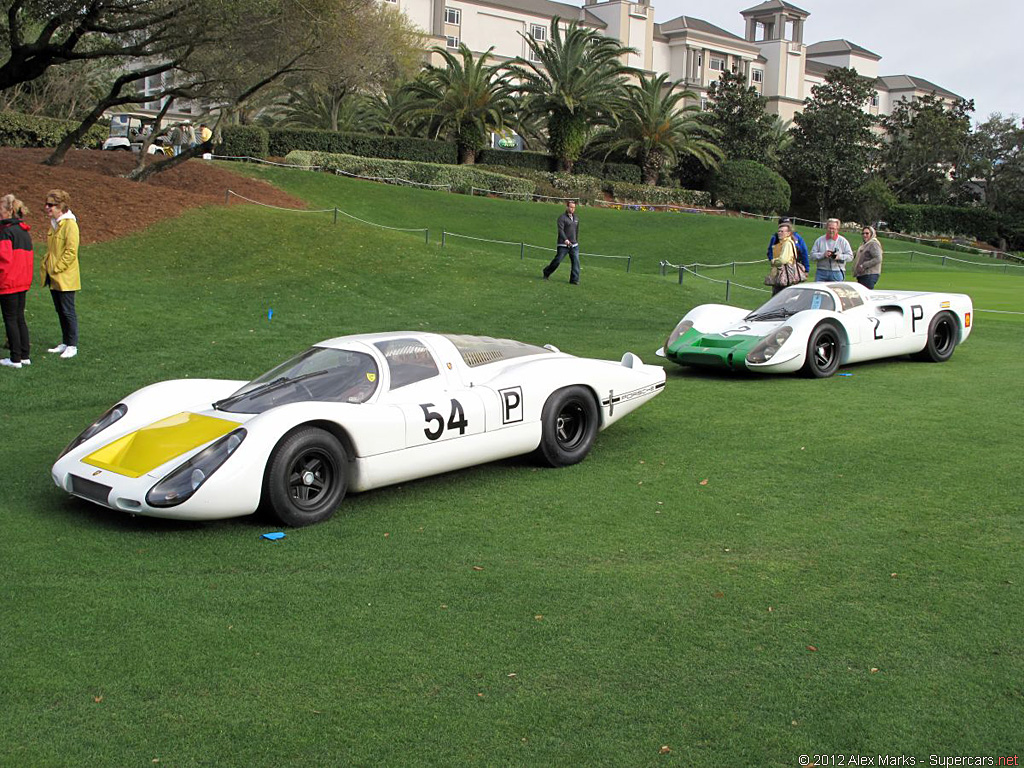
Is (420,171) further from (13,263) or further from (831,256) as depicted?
(13,263)

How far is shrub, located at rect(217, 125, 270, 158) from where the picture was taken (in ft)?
118

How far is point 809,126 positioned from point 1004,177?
47.5ft

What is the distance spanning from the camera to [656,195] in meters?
46.1

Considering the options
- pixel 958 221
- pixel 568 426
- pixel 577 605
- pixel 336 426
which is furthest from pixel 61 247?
pixel 958 221

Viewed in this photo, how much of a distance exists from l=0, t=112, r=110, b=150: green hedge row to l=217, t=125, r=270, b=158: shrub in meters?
5.12

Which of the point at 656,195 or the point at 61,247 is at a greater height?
the point at 656,195

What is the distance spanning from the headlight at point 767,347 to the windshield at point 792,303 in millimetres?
714

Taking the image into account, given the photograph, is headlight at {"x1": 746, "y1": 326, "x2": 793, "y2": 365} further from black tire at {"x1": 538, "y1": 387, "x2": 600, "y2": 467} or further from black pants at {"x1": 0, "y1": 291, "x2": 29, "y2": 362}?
black pants at {"x1": 0, "y1": 291, "x2": 29, "y2": 362}

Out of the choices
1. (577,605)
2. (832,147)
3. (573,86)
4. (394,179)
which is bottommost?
(577,605)

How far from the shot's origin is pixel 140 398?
25.0 ft

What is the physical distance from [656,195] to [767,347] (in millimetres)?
35527

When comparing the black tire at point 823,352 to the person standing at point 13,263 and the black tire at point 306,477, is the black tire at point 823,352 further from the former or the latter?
the person standing at point 13,263

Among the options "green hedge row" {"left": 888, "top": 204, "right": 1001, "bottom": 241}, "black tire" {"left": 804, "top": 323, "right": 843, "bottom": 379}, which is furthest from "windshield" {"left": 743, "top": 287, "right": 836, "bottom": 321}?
"green hedge row" {"left": 888, "top": 204, "right": 1001, "bottom": 241}

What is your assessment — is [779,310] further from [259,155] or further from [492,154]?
[492,154]
